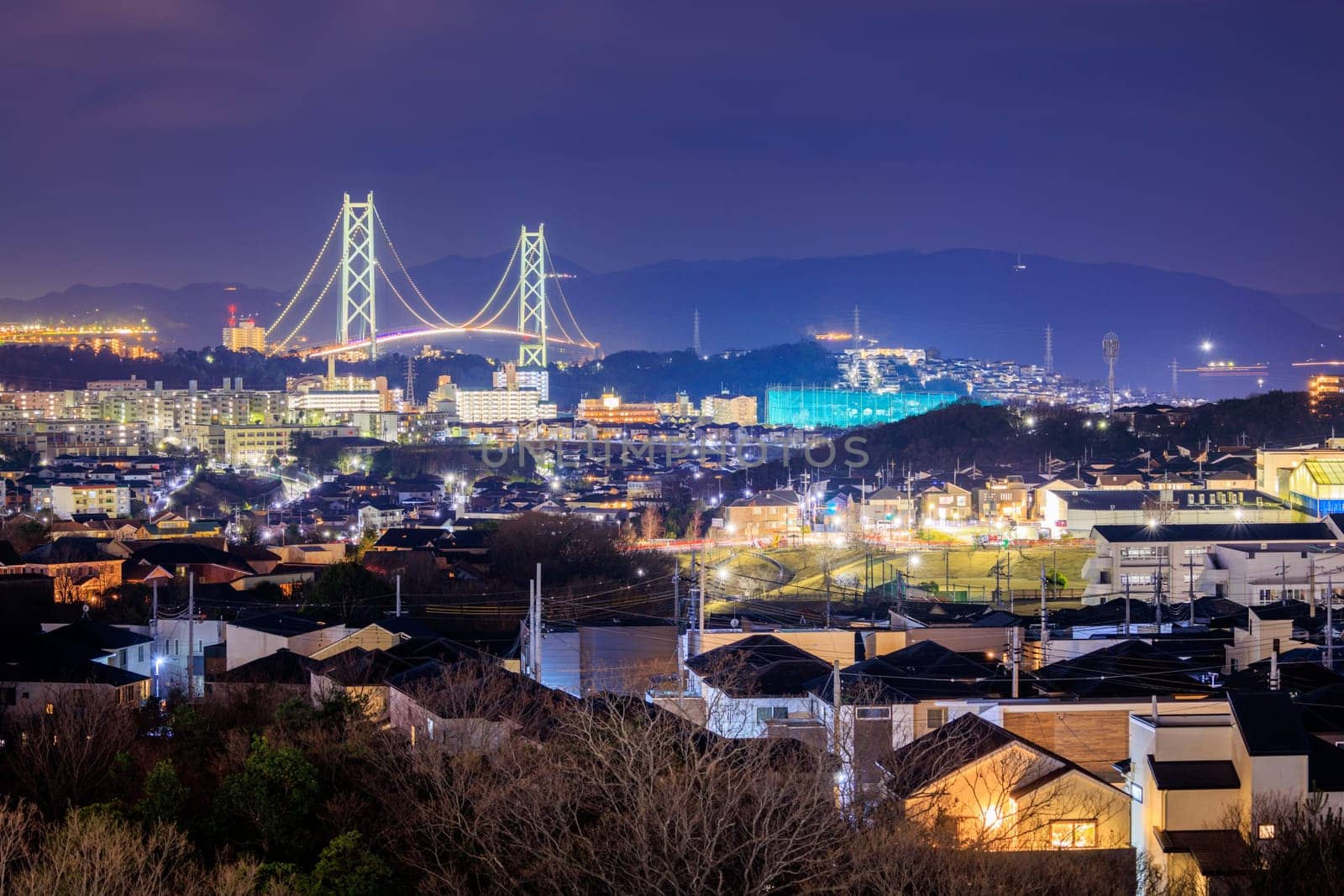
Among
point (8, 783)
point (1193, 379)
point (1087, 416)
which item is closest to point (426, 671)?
point (8, 783)

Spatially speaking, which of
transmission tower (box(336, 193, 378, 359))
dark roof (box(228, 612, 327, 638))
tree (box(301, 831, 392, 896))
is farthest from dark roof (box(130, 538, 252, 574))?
transmission tower (box(336, 193, 378, 359))

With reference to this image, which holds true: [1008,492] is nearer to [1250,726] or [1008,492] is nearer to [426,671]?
[426,671]

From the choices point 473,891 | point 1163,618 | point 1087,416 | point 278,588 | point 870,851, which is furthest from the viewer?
point 1087,416

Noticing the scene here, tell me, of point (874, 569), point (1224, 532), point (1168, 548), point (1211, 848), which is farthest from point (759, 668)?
point (874, 569)

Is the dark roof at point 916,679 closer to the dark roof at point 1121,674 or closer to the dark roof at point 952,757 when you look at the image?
the dark roof at point 1121,674

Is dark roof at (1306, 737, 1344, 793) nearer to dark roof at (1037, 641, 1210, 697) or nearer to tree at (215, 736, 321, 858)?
dark roof at (1037, 641, 1210, 697)

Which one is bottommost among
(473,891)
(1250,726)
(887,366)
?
(473,891)

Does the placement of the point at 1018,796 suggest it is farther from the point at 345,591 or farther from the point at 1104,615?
the point at 345,591
